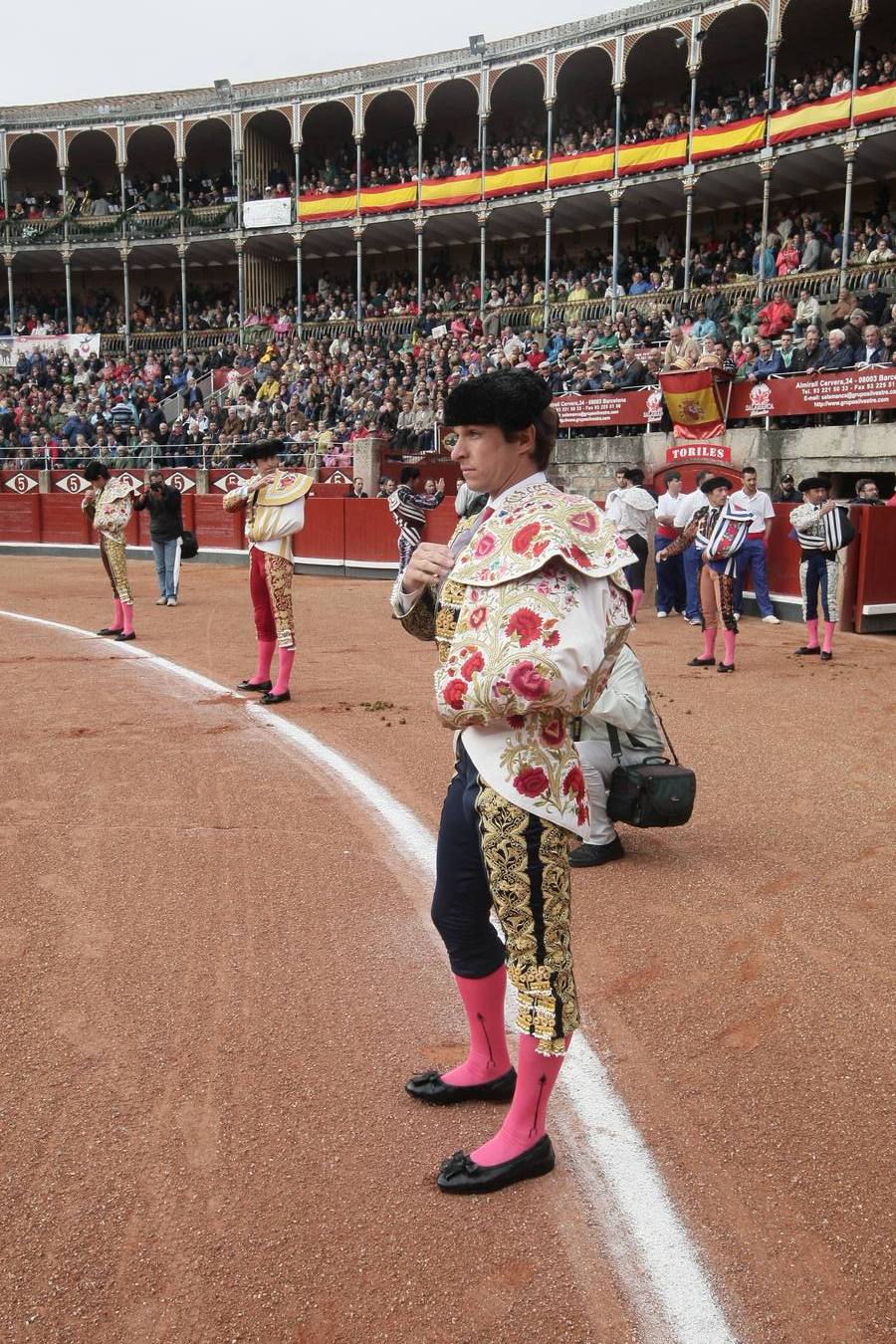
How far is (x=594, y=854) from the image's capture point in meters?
4.36

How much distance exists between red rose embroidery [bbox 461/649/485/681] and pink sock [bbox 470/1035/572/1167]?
29.8 inches

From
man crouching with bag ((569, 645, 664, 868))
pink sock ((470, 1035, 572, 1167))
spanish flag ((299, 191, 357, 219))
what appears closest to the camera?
pink sock ((470, 1035, 572, 1167))

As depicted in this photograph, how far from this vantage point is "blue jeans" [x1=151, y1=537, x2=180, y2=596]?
520 inches

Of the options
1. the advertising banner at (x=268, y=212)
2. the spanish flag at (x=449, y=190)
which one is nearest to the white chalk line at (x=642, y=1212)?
the spanish flag at (x=449, y=190)

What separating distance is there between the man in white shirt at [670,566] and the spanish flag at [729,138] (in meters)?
15.0

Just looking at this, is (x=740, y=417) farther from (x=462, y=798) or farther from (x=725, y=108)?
(x=462, y=798)

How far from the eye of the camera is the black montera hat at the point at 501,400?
7.23ft

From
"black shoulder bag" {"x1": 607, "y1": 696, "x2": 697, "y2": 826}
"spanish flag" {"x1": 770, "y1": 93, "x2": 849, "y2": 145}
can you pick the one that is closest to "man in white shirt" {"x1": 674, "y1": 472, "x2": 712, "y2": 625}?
"black shoulder bag" {"x1": 607, "y1": 696, "x2": 697, "y2": 826}

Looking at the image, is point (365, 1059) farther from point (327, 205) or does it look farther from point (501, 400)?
point (327, 205)

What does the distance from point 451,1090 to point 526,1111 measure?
345mm

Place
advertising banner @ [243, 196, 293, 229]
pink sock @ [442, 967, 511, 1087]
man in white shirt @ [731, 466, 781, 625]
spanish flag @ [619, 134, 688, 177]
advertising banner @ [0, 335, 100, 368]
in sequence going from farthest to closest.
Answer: advertising banner @ [0, 335, 100, 368] < advertising banner @ [243, 196, 293, 229] < spanish flag @ [619, 134, 688, 177] < man in white shirt @ [731, 466, 781, 625] < pink sock @ [442, 967, 511, 1087]

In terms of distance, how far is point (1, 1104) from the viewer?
2.60 m

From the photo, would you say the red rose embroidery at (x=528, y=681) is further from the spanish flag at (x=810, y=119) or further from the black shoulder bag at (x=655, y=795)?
the spanish flag at (x=810, y=119)

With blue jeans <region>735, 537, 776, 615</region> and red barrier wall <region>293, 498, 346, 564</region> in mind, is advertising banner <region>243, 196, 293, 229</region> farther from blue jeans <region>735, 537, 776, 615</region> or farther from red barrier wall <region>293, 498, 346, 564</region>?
blue jeans <region>735, 537, 776, 615</region>
